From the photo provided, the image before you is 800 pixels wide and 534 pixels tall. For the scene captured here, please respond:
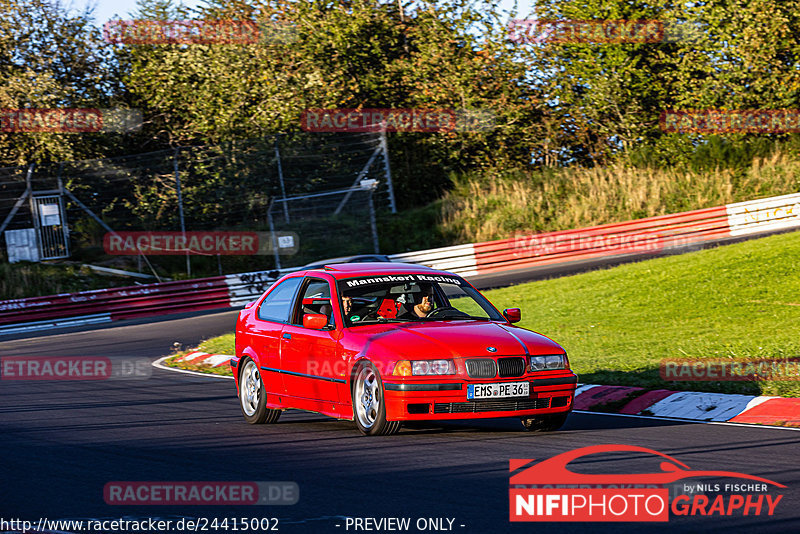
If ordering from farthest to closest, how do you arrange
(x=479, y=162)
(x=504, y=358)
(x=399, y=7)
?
(x=399, y=7)
(x=479, y=162)
(x=504, y=358)

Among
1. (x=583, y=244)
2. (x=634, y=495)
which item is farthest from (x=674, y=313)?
(x=583, y=244)

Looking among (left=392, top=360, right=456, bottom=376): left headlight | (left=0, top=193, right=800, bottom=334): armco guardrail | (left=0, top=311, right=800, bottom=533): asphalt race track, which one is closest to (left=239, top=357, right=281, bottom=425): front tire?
(left=0, top=311, right=800, bottom=533): asphalt race track

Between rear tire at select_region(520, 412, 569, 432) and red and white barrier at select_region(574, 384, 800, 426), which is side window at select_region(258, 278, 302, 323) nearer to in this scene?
rear tire at select_region(520, 412, 569, 432)

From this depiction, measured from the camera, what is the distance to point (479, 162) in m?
40.8

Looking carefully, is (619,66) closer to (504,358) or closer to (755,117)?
(755,117)

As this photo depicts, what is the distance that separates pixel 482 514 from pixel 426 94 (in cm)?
3690

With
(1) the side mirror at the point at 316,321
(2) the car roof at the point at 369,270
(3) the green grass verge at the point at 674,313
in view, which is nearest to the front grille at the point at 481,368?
(1) the side mirror at the point at 316,321

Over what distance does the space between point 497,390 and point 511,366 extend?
247 millimetres

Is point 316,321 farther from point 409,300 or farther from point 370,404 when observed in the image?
point 409,300

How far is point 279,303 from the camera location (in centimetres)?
1014

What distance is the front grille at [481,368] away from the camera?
804 cm

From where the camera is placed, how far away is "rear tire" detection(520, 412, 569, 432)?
855 centimetres

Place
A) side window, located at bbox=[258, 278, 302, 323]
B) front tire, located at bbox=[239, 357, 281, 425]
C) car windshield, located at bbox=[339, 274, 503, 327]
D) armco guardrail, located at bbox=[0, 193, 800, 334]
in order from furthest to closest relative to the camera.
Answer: armco guardrail, located at bbox=[0, 193, 800, 334]
side window, located at bbox=[258, 278, 302, 323]
front tire, located at bbox=[239, 357, 281, 425]
car windshield, located at bbox=[339, 274, 503, 327]

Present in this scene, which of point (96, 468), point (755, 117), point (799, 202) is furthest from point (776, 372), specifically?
point (755, 117)
